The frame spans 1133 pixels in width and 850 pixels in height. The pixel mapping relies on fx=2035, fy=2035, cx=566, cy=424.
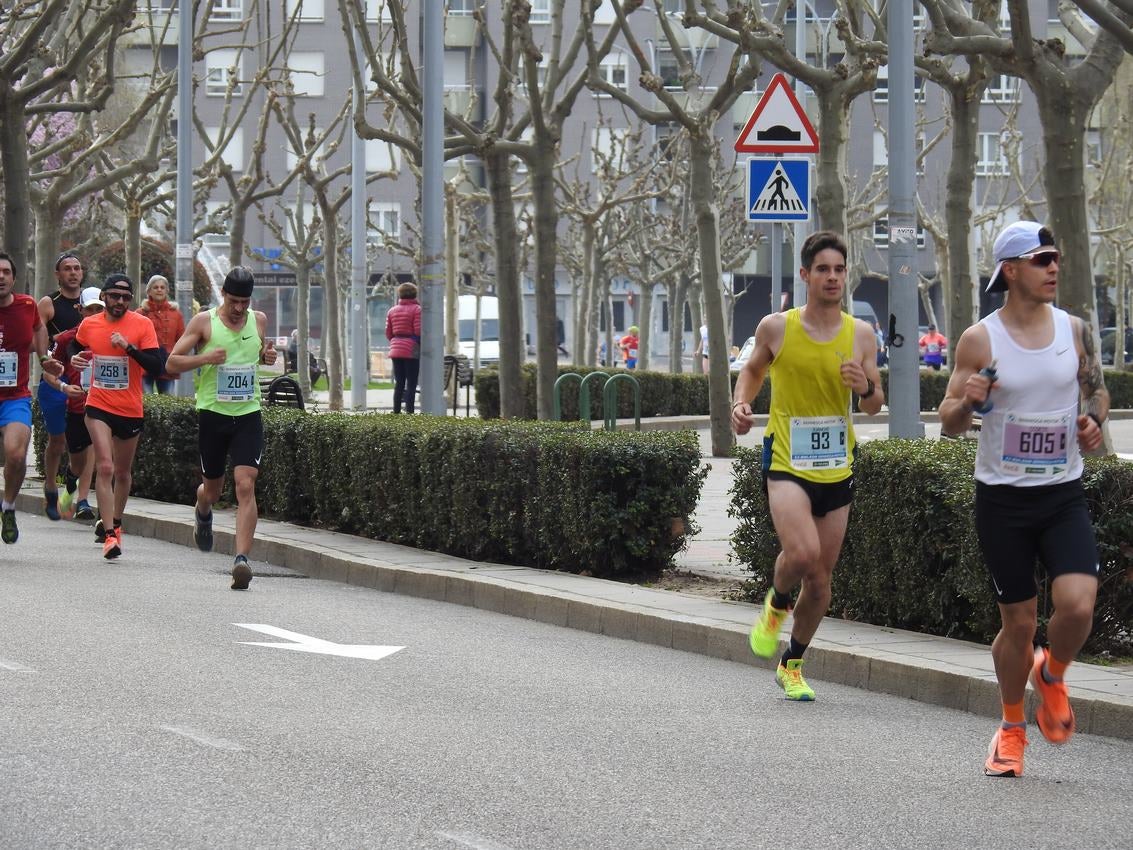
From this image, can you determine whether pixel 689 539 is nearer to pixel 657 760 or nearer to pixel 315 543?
pixel 315 543

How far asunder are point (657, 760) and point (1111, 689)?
6.81 ft

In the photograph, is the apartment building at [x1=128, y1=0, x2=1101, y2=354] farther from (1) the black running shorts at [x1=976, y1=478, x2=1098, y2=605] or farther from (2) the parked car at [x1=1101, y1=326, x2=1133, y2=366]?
(1) the black running shorts at [x1=976, y1=478, x2=1098, y2=605]

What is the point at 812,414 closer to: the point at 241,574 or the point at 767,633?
the point at 767,633

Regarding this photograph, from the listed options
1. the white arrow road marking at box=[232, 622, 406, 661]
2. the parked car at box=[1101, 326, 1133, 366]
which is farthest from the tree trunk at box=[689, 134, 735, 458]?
the parked car at box=[1101, 326, 1133, 366]

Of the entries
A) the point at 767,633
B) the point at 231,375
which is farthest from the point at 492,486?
the point at 767,633

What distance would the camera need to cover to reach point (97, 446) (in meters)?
13.9

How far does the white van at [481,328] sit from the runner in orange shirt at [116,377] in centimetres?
4651

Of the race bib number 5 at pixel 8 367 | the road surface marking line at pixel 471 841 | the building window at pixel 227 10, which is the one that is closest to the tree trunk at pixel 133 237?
the race bib number 5 at pixel 8 367

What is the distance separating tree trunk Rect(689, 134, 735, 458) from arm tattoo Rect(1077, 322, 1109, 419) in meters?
15.2

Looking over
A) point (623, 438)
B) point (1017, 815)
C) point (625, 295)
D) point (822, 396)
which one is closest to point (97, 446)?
point (623, 438)

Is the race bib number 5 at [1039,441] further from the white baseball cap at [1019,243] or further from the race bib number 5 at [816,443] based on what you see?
the race bib number 5 at [816,443]

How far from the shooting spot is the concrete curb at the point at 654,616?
8.23m

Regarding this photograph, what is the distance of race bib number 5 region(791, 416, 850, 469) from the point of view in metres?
8.16

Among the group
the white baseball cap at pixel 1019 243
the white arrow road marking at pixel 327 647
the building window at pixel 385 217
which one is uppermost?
the building window at pixel 385 217
